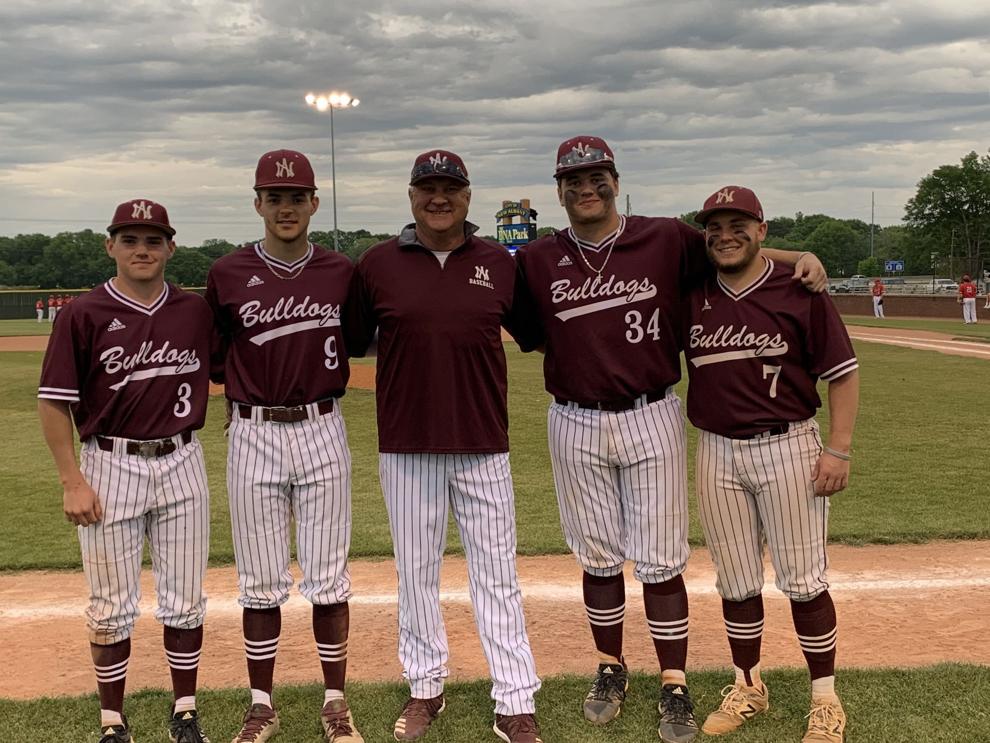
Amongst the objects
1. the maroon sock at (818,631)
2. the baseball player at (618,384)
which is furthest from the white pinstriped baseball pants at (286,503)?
the maroon sock at (818,631)

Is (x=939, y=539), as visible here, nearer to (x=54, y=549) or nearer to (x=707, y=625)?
(x=707, y=625)

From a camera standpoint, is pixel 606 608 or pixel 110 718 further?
pixel 606 608

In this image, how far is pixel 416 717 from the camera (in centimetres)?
328

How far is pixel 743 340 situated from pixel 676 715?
1.42 meters

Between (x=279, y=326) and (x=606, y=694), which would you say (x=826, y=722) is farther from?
(x=279, y=326)

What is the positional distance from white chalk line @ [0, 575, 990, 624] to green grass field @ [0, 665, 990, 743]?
3.60ft

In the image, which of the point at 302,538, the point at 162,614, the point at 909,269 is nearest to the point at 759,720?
the point at 302,538

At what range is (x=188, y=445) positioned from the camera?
127 inches

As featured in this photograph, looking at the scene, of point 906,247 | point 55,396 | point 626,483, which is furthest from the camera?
point 906,247

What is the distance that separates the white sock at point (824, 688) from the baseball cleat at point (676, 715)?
0.46 meters

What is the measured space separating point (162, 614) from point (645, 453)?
1911 millimetres

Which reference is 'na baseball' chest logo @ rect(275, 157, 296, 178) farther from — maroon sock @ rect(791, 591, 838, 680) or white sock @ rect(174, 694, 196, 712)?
maroon sock @ rect(791, 591, 838, 680)

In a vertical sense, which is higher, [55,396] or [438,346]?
[438,346]

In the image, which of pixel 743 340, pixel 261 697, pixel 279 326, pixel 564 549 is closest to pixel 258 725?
pixel 261 697
